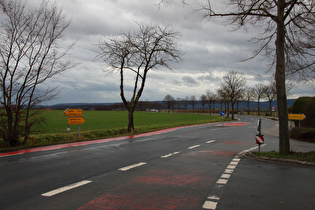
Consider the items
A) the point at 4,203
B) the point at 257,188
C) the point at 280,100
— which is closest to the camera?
the point at 4,203

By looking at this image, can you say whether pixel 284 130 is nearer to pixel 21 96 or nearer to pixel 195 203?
pixel 195 203

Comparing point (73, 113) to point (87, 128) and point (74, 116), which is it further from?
point (87, 128)

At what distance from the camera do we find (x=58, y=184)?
6.02m

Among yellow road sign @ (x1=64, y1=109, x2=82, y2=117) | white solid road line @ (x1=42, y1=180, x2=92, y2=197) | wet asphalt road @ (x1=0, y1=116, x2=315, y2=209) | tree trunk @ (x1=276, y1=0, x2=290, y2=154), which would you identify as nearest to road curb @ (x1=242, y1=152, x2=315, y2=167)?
wet asphalt road @ (x1=0, y1=116, x2=315, y2=209)

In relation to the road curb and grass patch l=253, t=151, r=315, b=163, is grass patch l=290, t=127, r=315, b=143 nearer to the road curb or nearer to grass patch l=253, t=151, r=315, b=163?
grass patch l=253, t=151, r=315, b=163

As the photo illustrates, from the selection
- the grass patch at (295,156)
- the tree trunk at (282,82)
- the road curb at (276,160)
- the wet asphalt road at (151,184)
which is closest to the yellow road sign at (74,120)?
the wet asphalt road at (151,184)

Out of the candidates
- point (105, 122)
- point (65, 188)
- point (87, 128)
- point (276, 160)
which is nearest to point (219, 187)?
point (65, 188)

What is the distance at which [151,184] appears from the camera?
20.0 feet

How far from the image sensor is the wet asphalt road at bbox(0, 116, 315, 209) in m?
4.86

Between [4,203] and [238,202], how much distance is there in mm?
4403

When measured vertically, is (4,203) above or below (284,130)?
below

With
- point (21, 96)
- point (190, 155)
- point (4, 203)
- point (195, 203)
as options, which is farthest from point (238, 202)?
point (21, 96)

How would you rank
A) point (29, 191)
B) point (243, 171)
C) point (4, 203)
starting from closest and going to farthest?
point (4, 203) → point (29, 191) → point (243, 171)

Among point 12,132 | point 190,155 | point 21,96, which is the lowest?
point 190,155
